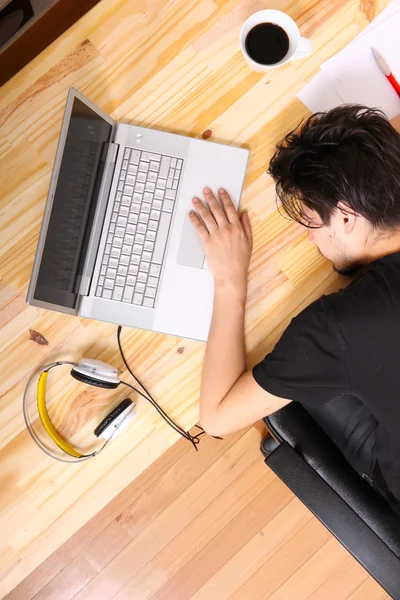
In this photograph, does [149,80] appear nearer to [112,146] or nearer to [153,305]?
[112,146]

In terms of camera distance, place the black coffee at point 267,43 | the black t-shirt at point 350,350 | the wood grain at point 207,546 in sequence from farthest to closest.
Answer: the wood grain at point 207,546 → the black coffee at point 267,43 → the black t-shirt at point 350,350

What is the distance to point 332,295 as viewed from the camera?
2.75 feet

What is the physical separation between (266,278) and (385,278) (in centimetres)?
23

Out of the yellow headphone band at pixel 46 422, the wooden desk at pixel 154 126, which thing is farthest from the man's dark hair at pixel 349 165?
the yellow headphone band at pixel 46 422

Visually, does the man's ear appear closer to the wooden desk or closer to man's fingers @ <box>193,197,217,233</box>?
the wooden desk

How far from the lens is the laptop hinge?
0.92 m

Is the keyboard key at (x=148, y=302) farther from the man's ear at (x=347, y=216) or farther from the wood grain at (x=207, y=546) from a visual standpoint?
the wood grain at (x=207, y=546)

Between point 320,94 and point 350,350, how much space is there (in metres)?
0.51

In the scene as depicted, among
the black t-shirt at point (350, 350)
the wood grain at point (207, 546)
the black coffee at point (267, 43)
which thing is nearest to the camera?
the black t-shirt at point (350, 350)

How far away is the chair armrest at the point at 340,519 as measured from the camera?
829mm

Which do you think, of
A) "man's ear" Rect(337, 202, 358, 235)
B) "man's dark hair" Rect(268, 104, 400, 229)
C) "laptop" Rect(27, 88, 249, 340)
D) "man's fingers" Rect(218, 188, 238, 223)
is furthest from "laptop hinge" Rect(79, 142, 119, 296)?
"man's ear" Rect(337, 202, 358, 235)

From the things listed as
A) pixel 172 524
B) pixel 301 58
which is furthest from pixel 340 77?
pixel 172 524

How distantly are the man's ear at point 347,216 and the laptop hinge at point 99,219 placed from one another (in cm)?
44

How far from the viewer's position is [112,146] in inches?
36.7
